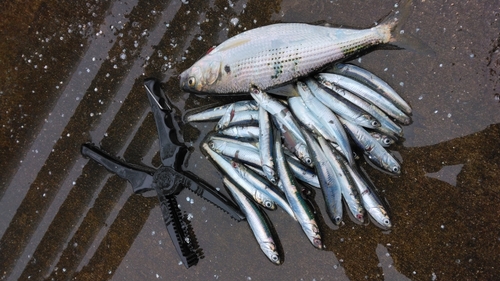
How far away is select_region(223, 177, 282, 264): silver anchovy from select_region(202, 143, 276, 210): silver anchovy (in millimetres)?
78

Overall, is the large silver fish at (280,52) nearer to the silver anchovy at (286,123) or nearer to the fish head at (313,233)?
the silver anchovy at (286,123)

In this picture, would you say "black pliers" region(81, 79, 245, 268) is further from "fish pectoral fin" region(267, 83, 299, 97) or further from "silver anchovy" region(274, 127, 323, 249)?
"fish pectoral fin" region(267, 83, 299, 97)

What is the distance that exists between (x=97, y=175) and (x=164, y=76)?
52.5 inches

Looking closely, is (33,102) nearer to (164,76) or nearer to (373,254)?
(164,76)

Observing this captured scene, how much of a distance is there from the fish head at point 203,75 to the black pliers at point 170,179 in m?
0.43

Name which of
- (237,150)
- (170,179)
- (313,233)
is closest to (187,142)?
(170,179)

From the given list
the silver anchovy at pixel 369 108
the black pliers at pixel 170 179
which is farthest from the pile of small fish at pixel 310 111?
the black pliers at pixel 170 179

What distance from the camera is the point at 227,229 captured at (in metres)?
3.53

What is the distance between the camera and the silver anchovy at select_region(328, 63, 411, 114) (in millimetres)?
→ 3129

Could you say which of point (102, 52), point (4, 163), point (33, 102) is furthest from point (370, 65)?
point (4, 163)

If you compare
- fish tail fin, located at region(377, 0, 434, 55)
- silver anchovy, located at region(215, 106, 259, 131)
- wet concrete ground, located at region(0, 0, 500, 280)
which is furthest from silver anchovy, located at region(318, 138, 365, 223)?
fish tail fin, located at region(377, 0, 434, 55)

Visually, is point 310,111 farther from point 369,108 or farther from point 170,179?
point 170,179

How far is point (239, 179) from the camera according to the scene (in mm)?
3350

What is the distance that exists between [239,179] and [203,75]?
1.05 metres
